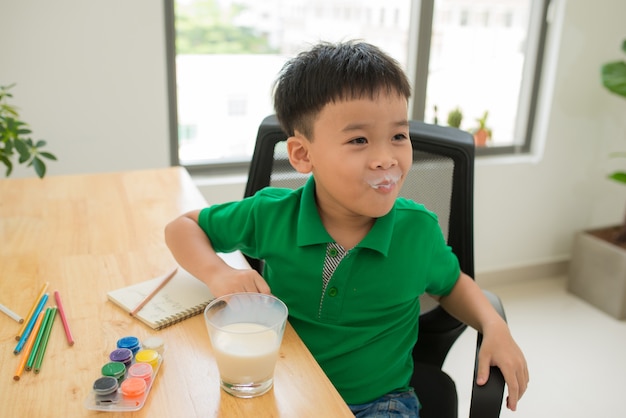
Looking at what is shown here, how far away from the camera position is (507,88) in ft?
9.45

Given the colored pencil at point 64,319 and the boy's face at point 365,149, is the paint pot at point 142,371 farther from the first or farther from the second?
the boy's face at point 365,149

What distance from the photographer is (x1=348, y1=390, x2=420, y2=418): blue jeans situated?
3.25ft

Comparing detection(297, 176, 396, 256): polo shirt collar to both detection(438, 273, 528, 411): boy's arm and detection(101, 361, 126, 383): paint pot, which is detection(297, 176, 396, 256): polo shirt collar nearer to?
detection(438, 273, 528, 411): boy's arm

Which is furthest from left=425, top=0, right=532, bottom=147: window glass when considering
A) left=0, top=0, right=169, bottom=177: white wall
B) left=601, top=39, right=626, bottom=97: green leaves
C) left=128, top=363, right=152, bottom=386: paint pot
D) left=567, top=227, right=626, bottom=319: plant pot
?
left=128, top=363, right=152, bottom=386: paint pot

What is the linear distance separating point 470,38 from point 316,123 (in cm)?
199

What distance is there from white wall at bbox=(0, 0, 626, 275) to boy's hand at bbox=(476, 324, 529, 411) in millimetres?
1505

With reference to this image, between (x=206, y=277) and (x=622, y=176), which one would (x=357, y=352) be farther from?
(x=622, y=176)

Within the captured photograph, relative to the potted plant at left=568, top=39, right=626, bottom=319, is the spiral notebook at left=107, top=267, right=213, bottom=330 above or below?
above

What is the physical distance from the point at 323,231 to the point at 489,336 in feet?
1.10

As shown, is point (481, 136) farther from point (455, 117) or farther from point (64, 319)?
point (64, 319)

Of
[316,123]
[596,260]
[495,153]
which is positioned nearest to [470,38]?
[495,153]

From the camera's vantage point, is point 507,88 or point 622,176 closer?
point 622,176

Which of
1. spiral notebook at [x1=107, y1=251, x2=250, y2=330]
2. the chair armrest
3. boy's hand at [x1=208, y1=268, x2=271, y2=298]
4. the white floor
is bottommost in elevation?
the white floor

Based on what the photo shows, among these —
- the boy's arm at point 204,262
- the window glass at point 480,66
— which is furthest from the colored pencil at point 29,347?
the window glass at point 480,66
